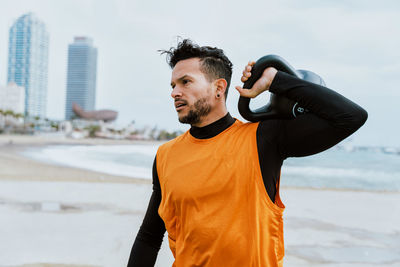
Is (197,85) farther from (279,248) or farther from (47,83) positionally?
(47,83)

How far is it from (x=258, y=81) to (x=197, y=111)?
0.93 feet

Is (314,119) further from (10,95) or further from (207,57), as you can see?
(10,95)

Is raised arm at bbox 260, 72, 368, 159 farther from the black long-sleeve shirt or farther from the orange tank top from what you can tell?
the orange tank top

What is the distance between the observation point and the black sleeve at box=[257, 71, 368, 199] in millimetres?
1270

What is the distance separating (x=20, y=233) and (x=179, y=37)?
4545 mm

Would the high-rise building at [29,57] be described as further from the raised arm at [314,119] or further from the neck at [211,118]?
the raised arm at [314,119]

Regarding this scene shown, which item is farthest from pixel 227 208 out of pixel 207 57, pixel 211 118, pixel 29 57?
pixel 29 57

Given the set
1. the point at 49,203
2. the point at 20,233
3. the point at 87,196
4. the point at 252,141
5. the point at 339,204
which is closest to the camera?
the point at 252,141

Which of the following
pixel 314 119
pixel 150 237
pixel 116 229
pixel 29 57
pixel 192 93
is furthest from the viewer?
pixel 29 57

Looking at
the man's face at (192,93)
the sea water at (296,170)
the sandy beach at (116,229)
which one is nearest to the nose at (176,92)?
the man's face at (192,93)

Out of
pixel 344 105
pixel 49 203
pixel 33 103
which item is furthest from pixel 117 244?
pixel 33 103

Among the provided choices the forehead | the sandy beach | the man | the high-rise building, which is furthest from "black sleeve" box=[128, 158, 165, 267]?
the high-rise building

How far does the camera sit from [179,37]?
66.1 inches

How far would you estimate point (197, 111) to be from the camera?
1.54 m
